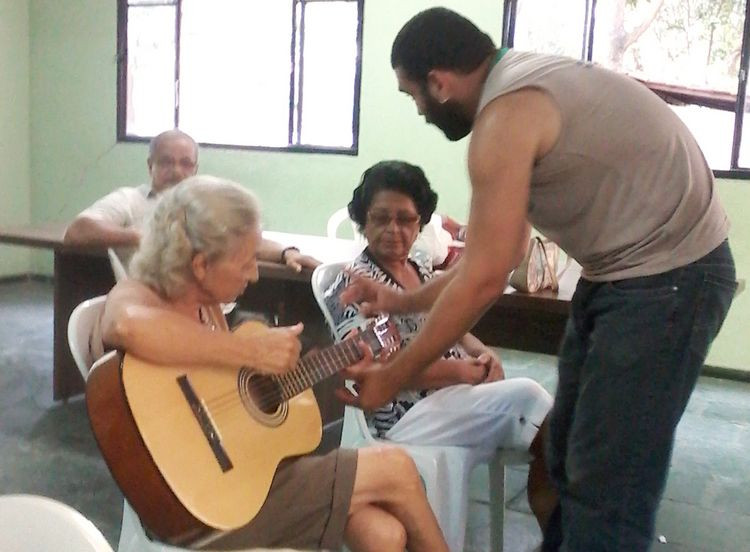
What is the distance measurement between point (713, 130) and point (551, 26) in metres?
1.08

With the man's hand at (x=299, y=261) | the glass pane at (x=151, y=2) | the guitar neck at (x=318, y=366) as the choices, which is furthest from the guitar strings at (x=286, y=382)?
the glass pane at (x=151, y=2)

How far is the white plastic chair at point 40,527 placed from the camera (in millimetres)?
920

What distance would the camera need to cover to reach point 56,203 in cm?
687

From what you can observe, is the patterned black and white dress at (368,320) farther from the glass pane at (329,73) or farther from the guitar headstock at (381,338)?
the glass pane at (329,73)

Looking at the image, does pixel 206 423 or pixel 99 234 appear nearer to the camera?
pixel 206 423

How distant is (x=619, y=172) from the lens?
153cm

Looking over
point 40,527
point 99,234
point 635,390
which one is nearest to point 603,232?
point 635,390

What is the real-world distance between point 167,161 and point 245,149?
291cm

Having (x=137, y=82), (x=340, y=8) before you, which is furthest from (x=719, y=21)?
(x=137, y=82)

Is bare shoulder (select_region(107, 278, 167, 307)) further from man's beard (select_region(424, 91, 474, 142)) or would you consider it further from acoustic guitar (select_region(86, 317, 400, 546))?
man's beard (select_region(424, 91, 474, 142))

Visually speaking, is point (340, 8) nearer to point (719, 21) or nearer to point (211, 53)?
point (211, 53)

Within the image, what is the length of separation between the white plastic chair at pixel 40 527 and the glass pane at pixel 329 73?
4.97m

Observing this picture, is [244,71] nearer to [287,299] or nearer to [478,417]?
[287,299]

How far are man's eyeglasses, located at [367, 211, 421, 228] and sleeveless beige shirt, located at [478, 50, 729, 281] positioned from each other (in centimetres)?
72
